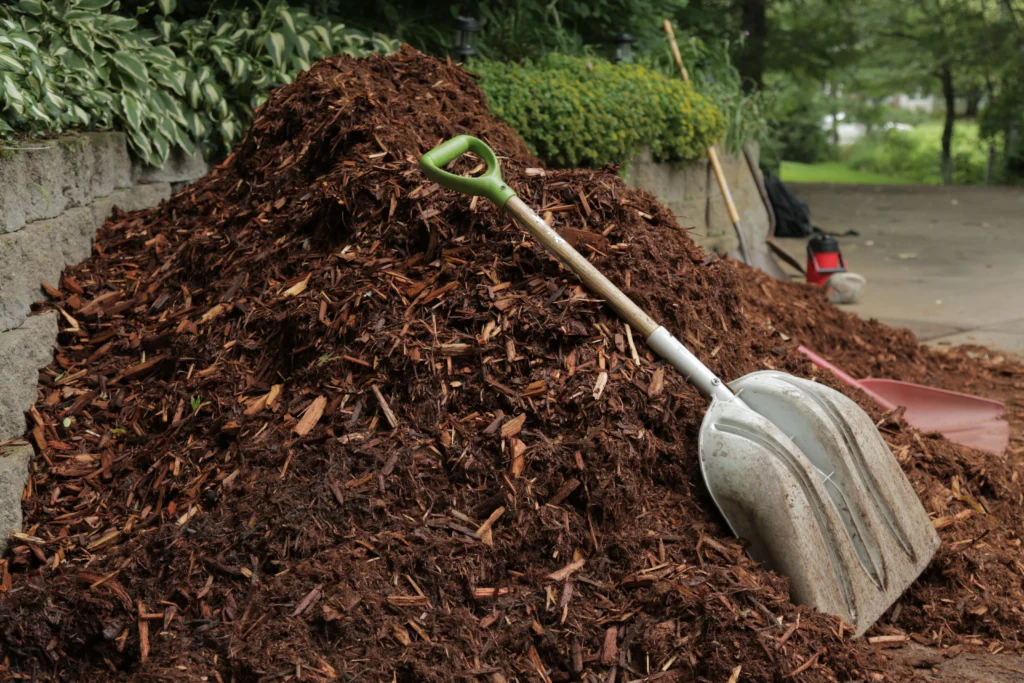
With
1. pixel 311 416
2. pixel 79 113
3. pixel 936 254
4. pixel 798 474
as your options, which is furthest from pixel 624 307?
pixel 936 254

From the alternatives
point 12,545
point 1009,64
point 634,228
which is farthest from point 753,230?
point 1009,64

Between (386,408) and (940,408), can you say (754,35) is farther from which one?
(386,408)

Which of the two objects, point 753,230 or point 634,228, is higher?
point 634,228

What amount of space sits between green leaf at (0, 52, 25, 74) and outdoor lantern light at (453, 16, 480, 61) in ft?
8.69

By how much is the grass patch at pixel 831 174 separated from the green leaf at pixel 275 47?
41.4 feet

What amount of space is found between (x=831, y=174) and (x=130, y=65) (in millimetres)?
16238

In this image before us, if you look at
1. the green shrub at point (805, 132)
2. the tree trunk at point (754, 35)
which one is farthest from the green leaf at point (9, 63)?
the green shrub at point (805, 132)

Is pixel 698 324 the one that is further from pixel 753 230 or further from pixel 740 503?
pixel 753 230

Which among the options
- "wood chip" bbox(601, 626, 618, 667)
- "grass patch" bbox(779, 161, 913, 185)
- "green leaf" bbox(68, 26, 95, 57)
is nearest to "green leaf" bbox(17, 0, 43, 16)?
"green leaf" bbox(68, 26, 95, 57)

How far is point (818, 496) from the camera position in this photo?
7.73ft

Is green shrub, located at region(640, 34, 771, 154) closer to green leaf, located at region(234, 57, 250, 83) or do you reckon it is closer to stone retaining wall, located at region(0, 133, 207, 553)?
green leaf, located at region(234, 57, 250, 83)

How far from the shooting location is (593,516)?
7.45ft

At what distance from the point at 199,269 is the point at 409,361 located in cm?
102

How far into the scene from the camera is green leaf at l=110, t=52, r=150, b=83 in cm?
360
